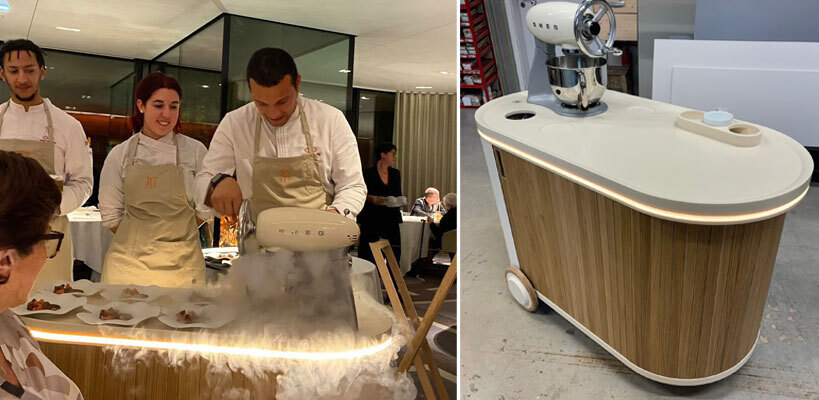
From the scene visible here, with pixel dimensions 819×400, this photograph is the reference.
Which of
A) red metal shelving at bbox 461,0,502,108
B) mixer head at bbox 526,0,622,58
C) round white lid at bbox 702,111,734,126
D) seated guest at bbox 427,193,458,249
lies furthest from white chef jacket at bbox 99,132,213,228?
red metal shelving at bbox 461,0,502,108

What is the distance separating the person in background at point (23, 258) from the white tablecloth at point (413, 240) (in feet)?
1.58

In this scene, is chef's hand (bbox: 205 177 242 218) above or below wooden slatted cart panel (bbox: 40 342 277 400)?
above

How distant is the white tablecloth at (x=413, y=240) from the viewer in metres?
1.04

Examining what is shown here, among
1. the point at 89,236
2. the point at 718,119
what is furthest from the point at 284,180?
the point at 718,119

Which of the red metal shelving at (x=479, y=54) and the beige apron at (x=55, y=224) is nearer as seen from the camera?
the beige apron at (x=55, y=224)

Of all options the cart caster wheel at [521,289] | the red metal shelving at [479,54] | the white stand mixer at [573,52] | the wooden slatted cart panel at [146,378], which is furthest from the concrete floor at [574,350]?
the red metal shelving at [479,54]

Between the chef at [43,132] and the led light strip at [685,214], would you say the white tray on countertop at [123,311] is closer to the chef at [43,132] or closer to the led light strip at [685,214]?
the chef at [43,132]

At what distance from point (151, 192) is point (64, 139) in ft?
0.41

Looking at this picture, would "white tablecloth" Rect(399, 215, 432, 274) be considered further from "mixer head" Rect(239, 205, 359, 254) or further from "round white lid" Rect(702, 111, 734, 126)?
"round white lid" Rect(702, 111, 734, 126)

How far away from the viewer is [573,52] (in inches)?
76.0

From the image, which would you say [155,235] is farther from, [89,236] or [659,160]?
[659,160]

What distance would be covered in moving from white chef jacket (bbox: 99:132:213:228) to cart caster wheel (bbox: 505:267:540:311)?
Answer: 4.90 ft

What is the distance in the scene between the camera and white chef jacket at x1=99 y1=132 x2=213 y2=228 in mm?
876

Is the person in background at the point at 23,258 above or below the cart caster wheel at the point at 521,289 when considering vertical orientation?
above
